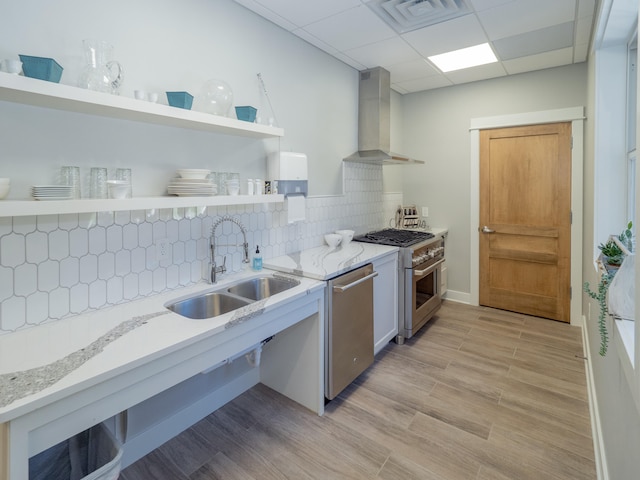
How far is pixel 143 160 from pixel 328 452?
1.85 metres

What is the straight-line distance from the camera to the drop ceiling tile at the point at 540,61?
10.5 feet

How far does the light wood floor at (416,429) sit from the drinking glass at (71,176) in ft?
4.73

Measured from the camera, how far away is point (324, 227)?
125 inches

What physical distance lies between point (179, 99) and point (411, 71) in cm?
274

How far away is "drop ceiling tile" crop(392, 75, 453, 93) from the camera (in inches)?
154

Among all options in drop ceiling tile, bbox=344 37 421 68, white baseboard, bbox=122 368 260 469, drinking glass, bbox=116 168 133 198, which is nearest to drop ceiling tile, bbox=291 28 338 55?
drop ceiling tile, bbox=344 37 421 68

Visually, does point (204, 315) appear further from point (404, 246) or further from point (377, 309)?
point (404, 246)

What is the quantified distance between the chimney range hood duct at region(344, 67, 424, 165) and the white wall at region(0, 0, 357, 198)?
1.83 ft

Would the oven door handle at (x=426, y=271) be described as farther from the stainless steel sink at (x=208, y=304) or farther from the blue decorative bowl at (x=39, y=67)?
the blue decorative bowl at (x=39, y=67)

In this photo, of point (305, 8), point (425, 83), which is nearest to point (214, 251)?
point (305, 8)

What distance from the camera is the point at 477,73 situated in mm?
3725

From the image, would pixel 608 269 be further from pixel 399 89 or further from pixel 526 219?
pixel 399 89

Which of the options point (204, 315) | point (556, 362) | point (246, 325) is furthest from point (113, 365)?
point (556, 362)

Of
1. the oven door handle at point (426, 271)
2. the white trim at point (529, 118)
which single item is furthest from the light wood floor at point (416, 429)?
the white trim at point (529, 118)
